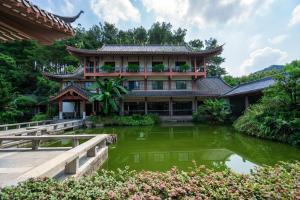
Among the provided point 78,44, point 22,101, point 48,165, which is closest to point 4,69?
point 22,101

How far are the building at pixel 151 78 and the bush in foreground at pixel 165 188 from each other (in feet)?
60.5

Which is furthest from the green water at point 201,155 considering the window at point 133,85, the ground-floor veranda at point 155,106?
the window at point 133,85

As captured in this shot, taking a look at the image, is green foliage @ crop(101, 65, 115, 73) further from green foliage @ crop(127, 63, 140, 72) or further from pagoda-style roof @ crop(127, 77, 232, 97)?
pagoda-style roof @ crop(127, 77, 232, 97)

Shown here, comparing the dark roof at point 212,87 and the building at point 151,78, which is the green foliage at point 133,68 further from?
the dark roof at point 212,87

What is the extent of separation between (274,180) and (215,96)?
19928 millimetres

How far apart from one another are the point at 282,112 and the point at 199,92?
12.3 metres

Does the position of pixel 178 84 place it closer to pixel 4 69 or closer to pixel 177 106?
pixel 177 106

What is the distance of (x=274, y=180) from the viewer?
3025 mm

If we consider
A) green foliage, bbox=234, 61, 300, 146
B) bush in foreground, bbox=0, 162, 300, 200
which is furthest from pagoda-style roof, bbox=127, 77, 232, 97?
bush in foreground, bbox=0, 162, 300, 200

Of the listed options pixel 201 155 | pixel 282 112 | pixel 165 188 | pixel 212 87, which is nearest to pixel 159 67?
pixel 212 87

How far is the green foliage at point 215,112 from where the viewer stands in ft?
59.3

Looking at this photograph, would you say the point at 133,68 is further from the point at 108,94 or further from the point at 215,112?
the point at 215,112

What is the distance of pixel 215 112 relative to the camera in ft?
59.3

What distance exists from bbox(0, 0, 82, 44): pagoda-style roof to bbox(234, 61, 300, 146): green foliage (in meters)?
9.65
